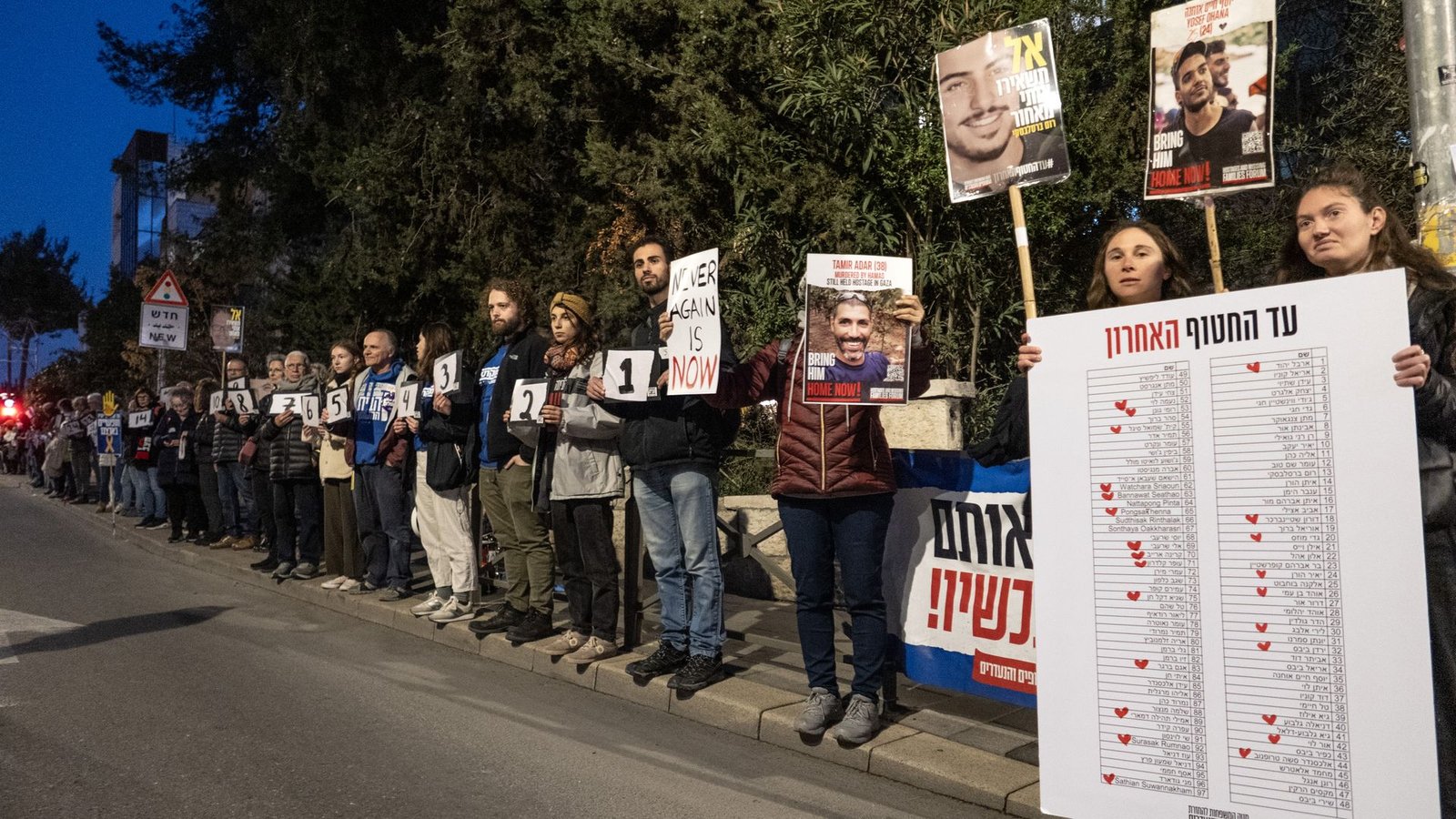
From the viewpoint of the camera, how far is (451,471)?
782 cm

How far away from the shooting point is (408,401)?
8.27 meters

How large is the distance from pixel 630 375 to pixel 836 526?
4.99 feet

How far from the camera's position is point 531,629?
23.1ft

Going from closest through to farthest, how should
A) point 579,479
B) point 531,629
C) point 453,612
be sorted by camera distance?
point 579,479, point 531,629, point 453,612

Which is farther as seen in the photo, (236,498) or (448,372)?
(236,498)

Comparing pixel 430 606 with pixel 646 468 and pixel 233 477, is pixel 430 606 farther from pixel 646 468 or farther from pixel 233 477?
pixel 233 477

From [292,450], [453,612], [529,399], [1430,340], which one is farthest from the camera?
[292,450]

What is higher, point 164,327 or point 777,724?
point 164,327

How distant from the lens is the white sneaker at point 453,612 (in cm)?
788

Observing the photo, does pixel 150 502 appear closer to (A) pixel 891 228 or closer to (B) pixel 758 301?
(B) pixel 758 301

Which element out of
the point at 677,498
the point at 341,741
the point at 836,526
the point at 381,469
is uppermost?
the point at 381,469

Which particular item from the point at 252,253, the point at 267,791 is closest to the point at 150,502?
the point at 252,253

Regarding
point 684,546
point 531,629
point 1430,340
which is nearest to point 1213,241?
point 1430,340

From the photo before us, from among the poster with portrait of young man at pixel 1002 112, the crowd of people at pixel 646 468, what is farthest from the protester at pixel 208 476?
the poster with portrait of young man at pixel 1002 112
